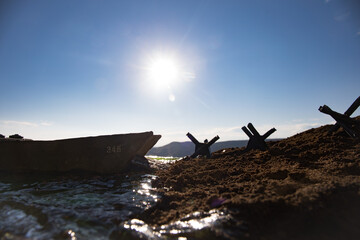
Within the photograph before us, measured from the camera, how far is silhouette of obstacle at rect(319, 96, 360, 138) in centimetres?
656

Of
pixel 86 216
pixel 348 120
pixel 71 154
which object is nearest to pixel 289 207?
pixel 86 216

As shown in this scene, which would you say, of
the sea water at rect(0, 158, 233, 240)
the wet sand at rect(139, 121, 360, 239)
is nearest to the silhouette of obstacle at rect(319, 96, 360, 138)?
the wet sand at rect(139, 121, 360, 239)

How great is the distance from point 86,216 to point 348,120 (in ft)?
30.1

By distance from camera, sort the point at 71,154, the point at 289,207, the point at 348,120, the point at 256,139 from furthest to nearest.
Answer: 1. the point at 256,139
2. the point at 71,154
3. the point at 348,120
4. the point at 289,207

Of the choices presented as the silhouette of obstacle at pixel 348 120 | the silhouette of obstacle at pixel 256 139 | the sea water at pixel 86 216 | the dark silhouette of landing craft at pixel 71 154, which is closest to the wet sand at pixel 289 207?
the sea water at pixel 86 216

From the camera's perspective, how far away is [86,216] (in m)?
3.10

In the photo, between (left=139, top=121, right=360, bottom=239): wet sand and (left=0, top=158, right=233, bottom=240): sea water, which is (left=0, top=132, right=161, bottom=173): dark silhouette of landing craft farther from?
(left=139, top=121, right=360, bottom=239): wet sand

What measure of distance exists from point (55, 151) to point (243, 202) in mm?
7764

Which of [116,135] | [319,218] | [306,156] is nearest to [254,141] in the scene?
[306,156]

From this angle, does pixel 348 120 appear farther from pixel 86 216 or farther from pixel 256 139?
pixel 86 216

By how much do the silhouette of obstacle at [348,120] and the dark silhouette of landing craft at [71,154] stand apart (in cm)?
790

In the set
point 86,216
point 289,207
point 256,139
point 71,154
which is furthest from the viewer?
point 256,139

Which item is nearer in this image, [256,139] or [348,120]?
[348,120]

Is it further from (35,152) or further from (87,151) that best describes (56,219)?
(35,152)
